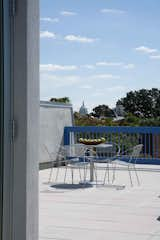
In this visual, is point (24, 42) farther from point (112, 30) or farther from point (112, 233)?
point (112, 30)

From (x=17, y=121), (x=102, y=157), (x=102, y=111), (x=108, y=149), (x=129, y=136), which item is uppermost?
(x=102, y=111)

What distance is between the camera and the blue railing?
12383 millimetres

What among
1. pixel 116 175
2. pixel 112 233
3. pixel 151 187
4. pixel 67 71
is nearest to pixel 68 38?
pixel 67 71

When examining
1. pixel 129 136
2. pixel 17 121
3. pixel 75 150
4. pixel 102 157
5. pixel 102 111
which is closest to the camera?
pixel 17 121

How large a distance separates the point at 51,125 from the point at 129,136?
200 centimetres

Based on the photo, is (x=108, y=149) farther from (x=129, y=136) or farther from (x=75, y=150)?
(x=129, y=136)

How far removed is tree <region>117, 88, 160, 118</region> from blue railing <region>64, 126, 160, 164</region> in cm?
1543

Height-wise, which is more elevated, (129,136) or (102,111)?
(102,111)

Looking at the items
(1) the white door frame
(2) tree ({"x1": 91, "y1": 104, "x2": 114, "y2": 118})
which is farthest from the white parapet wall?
(2) tree ({"x1": 91, "y1": 104, "x2": 114, "y2": 118})

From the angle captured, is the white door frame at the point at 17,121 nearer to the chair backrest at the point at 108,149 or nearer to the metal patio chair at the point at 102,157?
the metal patio chair at the point at 102,157

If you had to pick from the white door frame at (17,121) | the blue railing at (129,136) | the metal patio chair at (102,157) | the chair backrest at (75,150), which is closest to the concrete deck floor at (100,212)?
the metal patio chair at (102,157)

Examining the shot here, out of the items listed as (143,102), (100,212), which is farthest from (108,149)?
Result: (143,102)

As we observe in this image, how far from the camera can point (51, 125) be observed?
12.1 m

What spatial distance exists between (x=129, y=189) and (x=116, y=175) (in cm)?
231
